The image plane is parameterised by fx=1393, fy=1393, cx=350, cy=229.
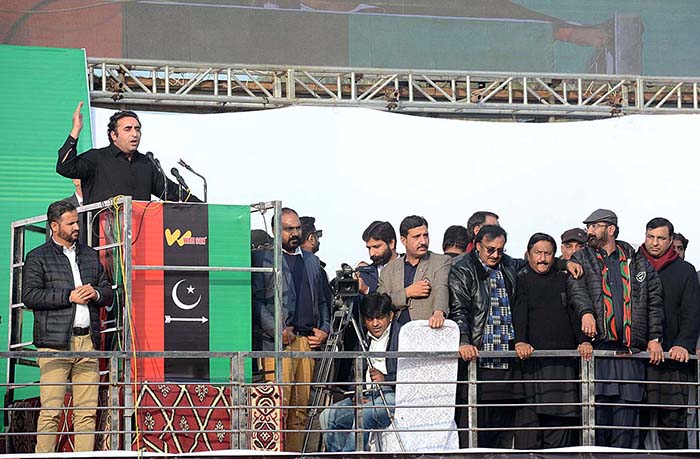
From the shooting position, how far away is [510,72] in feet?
40.1

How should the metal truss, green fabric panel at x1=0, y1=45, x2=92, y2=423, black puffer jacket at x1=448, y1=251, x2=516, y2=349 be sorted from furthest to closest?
the metal truss < green fabric panel at x1=0, y1=45, x2=92, y2=423 < black puffer jacket at x1=448, y1=251, x2=516, y2=349

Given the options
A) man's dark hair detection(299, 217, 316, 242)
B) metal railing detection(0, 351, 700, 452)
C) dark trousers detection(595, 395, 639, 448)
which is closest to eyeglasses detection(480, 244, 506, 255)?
metal railing detection(0, 351, 700, 452)

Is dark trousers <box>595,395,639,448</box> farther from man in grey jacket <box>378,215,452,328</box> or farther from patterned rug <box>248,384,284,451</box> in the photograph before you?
patterned rug <box>248,384,284,451</box>

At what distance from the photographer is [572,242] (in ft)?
31.1

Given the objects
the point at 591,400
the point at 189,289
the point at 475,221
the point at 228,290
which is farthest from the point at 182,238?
the point at 591,400

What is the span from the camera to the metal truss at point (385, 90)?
456 inches

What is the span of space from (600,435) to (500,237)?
142cm

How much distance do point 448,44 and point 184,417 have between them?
19.0 feet

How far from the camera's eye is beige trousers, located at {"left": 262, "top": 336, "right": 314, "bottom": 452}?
27.5ft

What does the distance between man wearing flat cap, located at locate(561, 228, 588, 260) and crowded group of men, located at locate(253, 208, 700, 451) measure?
792 mm

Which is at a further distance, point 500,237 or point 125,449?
point 500,237

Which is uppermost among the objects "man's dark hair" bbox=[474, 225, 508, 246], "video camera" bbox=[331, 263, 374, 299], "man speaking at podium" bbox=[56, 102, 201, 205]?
"man speaking at podium" bbox=[56, 102, 201, 205]

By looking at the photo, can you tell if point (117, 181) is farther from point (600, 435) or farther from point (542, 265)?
point (600, 435)

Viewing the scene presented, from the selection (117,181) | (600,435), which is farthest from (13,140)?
(600,435)
